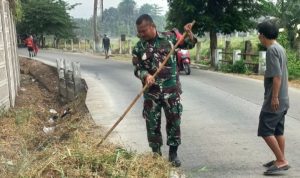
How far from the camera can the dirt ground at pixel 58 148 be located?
5047mm

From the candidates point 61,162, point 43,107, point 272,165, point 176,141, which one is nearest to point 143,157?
point 176,141

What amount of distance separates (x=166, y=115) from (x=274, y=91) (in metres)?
1.28

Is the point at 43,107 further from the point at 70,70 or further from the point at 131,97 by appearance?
the point at 131,97

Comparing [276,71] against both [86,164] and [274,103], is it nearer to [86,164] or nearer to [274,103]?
[274,103]

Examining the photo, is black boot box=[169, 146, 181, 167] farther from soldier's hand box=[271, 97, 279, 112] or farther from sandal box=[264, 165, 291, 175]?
soldier's hand box=[271, 97, 279, 112]

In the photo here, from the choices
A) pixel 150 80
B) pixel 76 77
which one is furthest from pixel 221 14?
pixel 150 80

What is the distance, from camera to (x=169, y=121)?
5.92 meters

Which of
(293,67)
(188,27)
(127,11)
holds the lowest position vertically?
(293,67)

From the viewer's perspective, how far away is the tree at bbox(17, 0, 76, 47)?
54.8 meters

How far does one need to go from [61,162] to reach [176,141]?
1.47m

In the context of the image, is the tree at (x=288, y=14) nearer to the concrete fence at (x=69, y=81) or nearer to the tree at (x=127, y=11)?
the concrete fence at (x=69, y=81)

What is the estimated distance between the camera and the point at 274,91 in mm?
5441

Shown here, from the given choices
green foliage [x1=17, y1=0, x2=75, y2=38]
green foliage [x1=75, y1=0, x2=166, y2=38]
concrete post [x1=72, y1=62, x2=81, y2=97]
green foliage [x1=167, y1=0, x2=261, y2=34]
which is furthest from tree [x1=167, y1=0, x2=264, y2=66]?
green foliage [x1=75, y1=0, x2=166, y2=38]

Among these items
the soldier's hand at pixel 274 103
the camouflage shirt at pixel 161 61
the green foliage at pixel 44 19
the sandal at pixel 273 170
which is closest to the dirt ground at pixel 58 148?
the camouflage shirt at pixel 161 61
